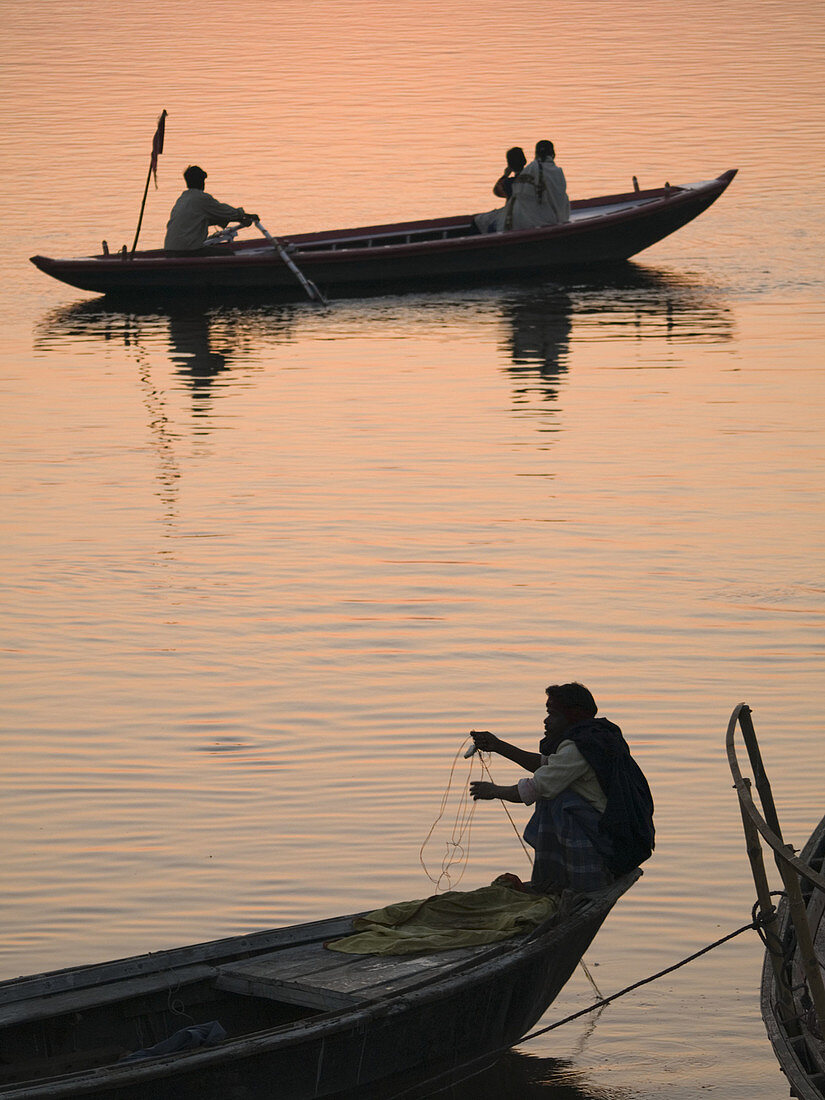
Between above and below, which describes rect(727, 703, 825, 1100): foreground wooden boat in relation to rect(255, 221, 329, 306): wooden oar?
below

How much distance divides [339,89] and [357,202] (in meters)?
13.9

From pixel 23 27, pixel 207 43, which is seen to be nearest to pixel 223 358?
pixel 207 43

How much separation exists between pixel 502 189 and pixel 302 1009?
15.8 m

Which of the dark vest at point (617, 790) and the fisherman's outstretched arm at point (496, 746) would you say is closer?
the dark vest at point (617, 790)

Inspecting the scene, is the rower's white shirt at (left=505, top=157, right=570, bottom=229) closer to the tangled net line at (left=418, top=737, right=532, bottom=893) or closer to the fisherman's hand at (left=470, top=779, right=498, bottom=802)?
the tangled net line at (left=418, top=737, right=532, bottom=893)

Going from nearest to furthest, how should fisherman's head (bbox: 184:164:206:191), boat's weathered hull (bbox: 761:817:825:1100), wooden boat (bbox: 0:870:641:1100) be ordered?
boat's weathered hull (bbox: 761:817:825:1100)
wooden boat (bbox: 0:870:641:1100)
fisherman's head (bbox: 184:164:206:191)

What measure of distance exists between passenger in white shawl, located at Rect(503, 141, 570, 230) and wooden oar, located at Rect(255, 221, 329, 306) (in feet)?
6.75

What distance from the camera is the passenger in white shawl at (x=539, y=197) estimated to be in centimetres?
2116

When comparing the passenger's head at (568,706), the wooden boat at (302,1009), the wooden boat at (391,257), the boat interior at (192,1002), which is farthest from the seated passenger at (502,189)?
the boat interior at (192,1002)

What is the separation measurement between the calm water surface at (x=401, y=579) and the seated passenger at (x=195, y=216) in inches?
31.5

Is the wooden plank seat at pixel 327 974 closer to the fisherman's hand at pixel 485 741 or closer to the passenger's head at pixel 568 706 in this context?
the fisherman's hand at pixel 485 741

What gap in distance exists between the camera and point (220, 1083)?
5.98 m

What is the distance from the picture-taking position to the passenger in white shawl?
2116 centimetres

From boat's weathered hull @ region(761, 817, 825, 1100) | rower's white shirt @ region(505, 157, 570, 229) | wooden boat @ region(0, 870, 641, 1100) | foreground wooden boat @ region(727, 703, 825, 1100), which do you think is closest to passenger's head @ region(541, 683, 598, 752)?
wooden boat @ region(0, 870, 641, 1100)
